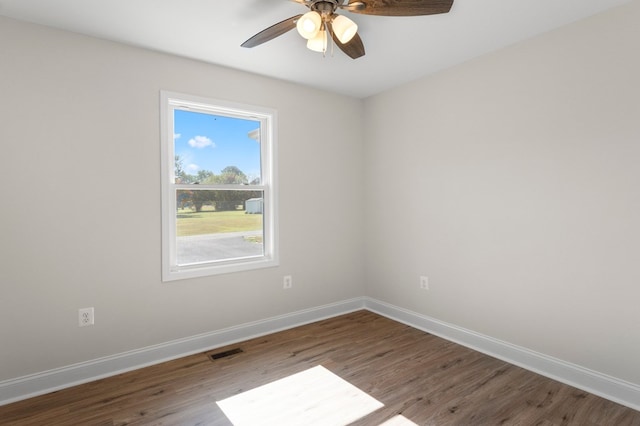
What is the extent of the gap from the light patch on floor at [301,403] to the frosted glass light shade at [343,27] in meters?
2.18

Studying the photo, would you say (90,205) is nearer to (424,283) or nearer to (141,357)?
(141,357)

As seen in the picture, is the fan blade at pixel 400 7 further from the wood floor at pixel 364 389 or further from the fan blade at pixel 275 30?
the wood floor at pixel 364 389

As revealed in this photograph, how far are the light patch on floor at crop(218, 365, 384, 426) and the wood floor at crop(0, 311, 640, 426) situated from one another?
61 mm

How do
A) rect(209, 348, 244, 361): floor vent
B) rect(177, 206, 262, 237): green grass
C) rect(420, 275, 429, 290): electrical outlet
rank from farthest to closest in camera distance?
rect(420, 275, 429, 290): electrical outlet, rect(177, 206, 262, 237): green grass, rect(209, 348, 244, 361): floor vent

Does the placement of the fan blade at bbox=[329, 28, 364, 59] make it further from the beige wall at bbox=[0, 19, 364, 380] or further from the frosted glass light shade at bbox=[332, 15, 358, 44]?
the beige wall at bbox=[0, 19, 364, 380]

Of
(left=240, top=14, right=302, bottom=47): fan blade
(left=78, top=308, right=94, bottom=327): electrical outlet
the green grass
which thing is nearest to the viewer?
(left=240, top=14, right=302, bottom=47): fan blade

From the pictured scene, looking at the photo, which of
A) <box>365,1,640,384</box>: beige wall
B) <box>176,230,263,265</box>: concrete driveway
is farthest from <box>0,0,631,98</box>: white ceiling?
<box>176,230,263,265</box>: concrete driveway

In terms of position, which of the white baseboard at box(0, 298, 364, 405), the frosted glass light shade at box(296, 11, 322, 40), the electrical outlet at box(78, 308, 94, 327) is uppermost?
the frosted glass light shade at box(296, 11, 322, 40)

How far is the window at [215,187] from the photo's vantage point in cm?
287

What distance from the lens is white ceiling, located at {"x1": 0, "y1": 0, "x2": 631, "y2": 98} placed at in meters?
2.11

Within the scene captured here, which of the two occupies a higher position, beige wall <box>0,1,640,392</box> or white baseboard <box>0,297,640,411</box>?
beige wall <box>0,1,640,392</box>

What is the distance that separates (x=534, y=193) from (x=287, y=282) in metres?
2.30

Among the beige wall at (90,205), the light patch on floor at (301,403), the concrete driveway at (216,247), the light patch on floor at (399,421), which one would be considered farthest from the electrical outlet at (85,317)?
the light patch on floor at (399,421)

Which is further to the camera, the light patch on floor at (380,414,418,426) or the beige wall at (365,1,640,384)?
the beige wall at (365,1,640,384)
